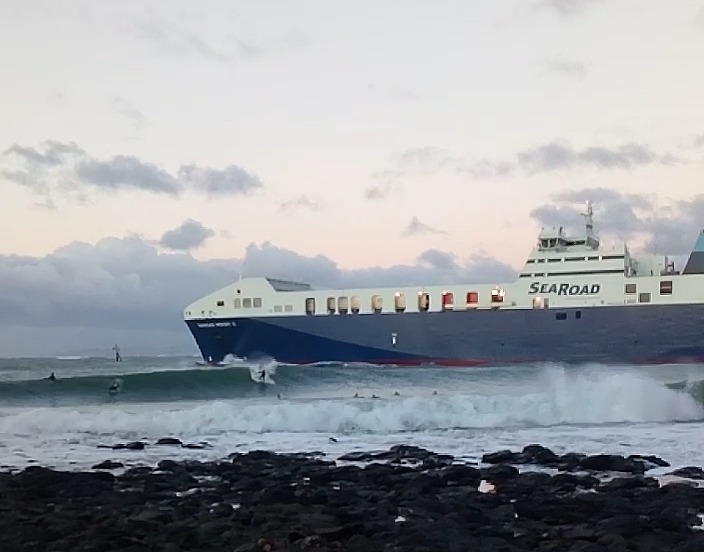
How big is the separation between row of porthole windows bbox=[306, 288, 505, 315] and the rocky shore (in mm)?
23705

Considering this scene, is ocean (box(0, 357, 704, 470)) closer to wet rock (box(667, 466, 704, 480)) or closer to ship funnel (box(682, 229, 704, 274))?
wet rock (box(667, 466, 704, 480))

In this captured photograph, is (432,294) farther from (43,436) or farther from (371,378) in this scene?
(43,436)

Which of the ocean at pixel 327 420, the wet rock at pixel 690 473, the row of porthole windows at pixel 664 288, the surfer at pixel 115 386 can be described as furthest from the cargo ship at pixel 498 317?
the wet rock at pixel 690 473

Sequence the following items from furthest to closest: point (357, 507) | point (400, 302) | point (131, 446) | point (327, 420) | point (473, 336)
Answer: point (400, 302) → point (473, 336) → point (327, 420) → point (131, 446) → point (357, 507)

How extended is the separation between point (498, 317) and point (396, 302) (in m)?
4.55

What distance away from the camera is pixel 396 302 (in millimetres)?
35625

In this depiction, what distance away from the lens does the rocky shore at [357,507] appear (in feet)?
20.4

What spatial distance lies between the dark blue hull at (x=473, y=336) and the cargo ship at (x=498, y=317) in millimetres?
44

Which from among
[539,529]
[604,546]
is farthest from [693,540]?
[539,529]

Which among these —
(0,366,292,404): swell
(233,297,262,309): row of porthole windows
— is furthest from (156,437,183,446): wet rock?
(233,297,262,309): row of porthole windows

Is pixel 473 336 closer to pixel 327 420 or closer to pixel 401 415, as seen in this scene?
pixel 401 415

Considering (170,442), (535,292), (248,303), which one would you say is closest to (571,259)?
(535,292)

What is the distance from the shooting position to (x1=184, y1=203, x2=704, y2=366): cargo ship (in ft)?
108

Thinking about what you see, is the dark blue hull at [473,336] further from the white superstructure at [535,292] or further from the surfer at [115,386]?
the surfer at [115,386]
